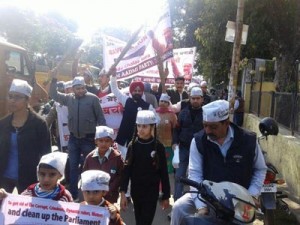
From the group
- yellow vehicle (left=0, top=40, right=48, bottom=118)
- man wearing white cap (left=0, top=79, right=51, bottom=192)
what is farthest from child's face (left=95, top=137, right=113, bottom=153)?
yellow vehicle (left=0, top=40, right=48, bottom=118)

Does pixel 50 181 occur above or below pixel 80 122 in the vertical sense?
below

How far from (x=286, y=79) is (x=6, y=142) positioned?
16.9 metres

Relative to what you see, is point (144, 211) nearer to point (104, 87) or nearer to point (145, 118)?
point (145, 118)

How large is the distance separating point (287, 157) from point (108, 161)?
4.33 m

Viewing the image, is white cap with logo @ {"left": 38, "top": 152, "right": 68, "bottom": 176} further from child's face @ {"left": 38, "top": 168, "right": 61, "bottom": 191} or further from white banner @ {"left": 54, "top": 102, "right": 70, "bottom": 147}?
white banner @ {"left": 54, "top": 102, "right": 70, "bottom": 147}

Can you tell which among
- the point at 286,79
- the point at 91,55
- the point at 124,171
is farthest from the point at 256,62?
the point at 91,55

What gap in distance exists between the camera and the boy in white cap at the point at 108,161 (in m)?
4.98

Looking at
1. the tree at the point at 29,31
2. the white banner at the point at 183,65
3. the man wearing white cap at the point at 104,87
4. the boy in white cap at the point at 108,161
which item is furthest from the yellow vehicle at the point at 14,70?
the tree at the point at 29,31

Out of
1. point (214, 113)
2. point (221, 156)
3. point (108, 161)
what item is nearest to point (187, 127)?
point (108, 161)

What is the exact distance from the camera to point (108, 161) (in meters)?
5.09

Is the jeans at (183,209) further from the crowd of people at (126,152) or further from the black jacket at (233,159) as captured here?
the black jacket at (233,159)

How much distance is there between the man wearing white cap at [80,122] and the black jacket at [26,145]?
7.55 ft

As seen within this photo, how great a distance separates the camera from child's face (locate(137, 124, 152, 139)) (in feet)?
16.7

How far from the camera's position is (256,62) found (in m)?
21.7
